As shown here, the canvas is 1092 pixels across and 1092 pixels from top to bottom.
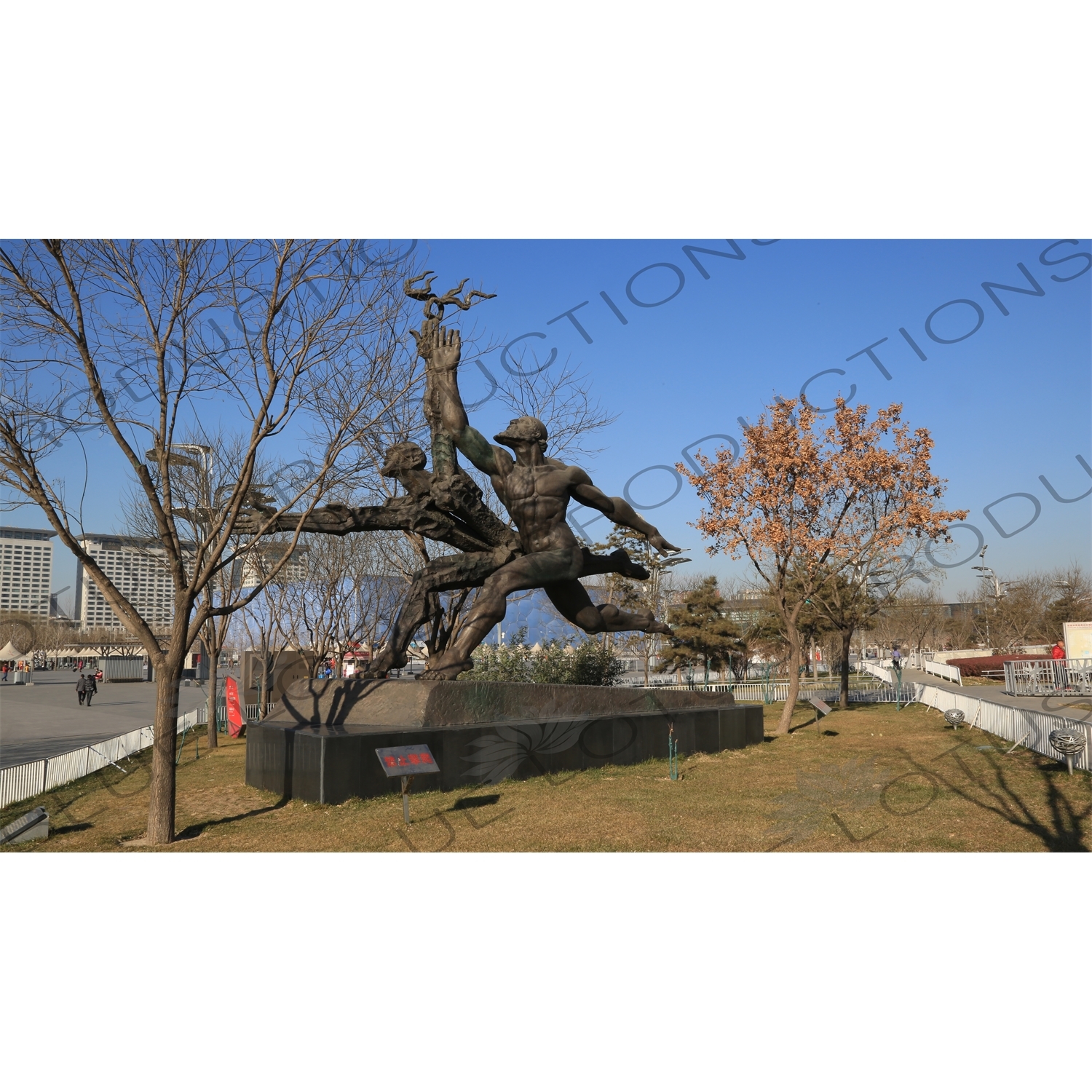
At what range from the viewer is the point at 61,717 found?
2289 centimetres

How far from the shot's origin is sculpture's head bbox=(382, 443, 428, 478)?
10391 millimetres

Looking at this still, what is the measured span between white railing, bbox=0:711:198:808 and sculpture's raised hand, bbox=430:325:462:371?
5.17 m

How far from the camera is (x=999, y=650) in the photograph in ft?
129

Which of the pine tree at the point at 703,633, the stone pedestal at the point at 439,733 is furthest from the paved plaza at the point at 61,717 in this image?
the pine tree at the point at 703,633

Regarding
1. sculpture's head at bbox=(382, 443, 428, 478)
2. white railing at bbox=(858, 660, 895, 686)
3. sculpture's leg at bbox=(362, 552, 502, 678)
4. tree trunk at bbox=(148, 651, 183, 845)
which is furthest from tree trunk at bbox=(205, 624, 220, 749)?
white railing at bbox=(858, 660, 895, 686)

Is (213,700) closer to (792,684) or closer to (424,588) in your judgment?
(424,588)

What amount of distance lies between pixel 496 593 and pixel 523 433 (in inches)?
76.8

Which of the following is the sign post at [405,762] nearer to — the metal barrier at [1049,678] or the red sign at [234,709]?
the red sign at [234,709]

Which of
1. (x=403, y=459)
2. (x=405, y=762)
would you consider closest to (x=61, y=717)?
(x=403, y=459)

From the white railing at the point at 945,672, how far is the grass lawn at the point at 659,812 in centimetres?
2110

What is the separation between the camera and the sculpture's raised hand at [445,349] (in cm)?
1020

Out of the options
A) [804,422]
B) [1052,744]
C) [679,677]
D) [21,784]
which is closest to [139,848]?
[21,784]

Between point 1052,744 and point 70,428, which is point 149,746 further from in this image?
point 1052,744

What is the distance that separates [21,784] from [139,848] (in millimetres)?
3931
